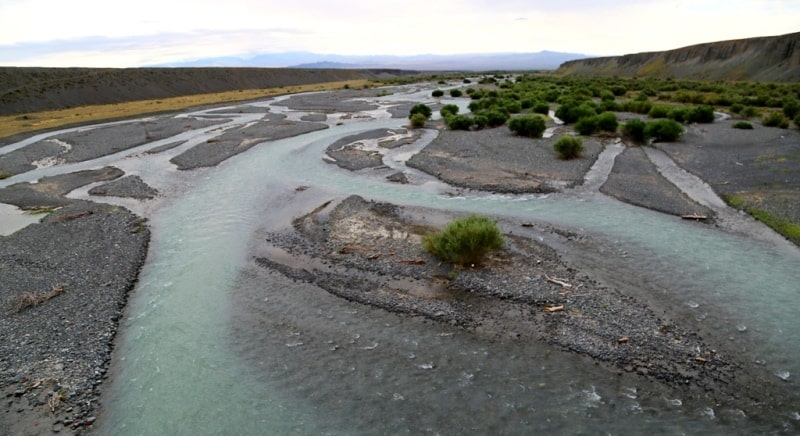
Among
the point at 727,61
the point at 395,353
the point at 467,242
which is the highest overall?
the point at 727,61

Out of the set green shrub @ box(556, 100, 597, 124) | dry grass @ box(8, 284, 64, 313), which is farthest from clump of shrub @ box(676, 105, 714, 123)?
dry grass @ box(8, 284, 64, 313)

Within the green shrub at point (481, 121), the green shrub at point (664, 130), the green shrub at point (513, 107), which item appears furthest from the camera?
the green shrub at point (513, 107)

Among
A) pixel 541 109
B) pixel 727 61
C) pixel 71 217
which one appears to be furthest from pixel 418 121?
pixel 727 61

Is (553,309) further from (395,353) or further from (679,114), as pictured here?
(679,114)

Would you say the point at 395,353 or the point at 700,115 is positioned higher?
the point at 700,115

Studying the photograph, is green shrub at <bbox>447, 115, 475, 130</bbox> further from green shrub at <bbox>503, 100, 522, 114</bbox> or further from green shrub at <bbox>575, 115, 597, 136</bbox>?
green shrub at <bbox>575, 115, 597, 136</bbox>

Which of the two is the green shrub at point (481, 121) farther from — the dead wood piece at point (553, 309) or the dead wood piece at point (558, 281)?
the dead wood piece at point (553, 309)

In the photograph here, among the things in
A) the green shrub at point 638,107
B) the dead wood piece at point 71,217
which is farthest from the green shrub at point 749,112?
the dead wood piece at point 71,217
